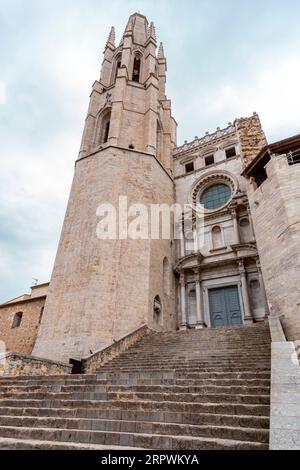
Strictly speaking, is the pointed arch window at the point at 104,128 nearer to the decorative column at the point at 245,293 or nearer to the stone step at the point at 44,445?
the decorative column at the point at 245,293

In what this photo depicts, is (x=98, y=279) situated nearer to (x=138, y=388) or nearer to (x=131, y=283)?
(x=131, y=283)

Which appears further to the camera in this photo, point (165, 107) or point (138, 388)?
point (165, 107)

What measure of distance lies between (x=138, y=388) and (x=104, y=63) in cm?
2543

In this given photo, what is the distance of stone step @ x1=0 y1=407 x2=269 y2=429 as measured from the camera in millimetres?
3307

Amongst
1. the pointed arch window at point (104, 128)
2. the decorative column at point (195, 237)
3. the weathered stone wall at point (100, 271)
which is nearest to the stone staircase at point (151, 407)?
the weathered stone wall at point (100, 271)

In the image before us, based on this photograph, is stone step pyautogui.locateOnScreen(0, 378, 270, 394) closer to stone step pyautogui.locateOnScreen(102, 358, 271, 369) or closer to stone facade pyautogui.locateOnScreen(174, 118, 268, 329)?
stone step pyautogui.locateOnScreen(102, 358, 271, 369)

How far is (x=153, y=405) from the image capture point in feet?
13.5

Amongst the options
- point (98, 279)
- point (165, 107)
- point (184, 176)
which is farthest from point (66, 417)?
point (165, 107)

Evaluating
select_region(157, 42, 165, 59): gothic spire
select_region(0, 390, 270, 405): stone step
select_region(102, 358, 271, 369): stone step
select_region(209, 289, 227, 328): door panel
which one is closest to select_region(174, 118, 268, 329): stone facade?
select_region(209, 289, 227, 328): door panel

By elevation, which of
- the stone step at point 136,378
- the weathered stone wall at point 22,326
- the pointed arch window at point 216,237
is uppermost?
the pointed arch window at point 216,237

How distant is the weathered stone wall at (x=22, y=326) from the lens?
14735mm

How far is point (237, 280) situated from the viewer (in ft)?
44.3

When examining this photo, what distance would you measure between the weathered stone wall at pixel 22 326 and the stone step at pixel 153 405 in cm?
1047

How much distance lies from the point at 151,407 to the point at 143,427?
0.56 m
